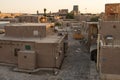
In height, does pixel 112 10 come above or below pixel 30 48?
above

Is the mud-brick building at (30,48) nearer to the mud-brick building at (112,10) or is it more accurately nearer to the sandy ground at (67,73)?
the sandy ground at (67,73)

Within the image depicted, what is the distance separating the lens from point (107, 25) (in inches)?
755

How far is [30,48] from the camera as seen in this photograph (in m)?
19.5

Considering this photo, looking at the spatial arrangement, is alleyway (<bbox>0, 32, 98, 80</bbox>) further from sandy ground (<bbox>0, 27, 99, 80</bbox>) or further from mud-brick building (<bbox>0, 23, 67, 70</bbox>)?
mud-brick building (<bbox>0, 23, 67, 70</bbox>)

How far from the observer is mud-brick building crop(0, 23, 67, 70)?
61.8 feet

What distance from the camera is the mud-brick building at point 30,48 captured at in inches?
741

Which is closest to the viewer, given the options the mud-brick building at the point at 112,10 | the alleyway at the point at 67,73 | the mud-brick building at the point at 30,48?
the alleyway at the point at 67,73

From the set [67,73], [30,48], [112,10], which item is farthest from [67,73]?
[112,10]

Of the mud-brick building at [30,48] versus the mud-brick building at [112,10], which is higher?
the mud-brick building at [112,10]

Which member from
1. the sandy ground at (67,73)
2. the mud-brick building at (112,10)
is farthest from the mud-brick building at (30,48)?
the mud-brick building at (112,10)

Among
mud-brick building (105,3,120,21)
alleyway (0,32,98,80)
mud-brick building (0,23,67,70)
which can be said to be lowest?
alleyway (0,32,98,80)

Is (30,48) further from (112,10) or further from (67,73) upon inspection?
(112,10)

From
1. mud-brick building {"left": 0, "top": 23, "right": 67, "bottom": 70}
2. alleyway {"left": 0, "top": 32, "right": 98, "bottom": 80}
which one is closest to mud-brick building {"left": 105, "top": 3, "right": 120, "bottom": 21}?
alleyway {"left": 0, "top": 32, "right": 98, "bottom": 80}

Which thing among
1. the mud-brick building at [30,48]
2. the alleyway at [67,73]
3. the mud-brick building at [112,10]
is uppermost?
the mud-brick building at [112,10]
